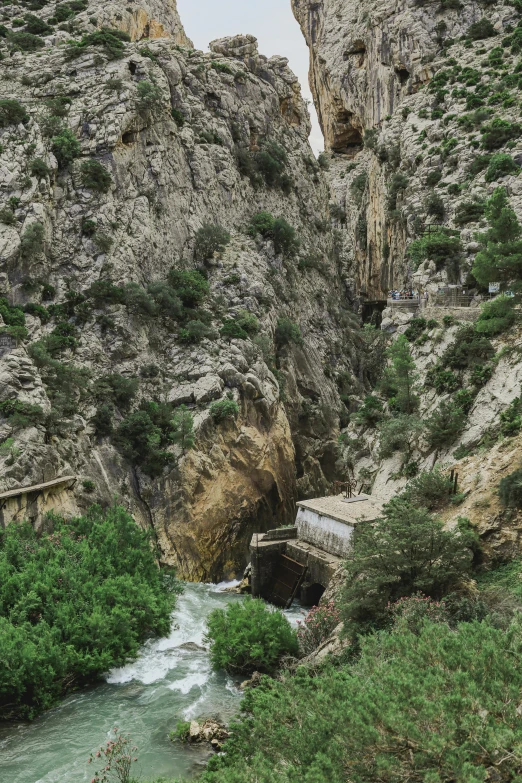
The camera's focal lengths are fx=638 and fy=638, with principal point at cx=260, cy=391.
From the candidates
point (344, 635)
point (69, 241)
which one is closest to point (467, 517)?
point (344, 635)

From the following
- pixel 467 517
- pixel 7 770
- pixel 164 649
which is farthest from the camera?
pixel 164 649

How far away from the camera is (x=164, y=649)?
23.5 meters

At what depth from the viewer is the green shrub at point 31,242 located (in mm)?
37594

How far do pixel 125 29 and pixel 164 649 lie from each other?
179ft

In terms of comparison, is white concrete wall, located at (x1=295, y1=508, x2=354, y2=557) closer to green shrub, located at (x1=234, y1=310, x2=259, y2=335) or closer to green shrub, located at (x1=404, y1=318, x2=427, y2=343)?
green shrub, located at (x1=404, y1=318, x2=427, y2=343)

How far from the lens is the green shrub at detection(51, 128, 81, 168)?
42.6 meters

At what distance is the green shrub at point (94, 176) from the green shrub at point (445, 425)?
27.7 meters

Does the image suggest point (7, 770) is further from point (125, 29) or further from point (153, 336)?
point (125, 29)

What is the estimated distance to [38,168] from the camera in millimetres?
40594

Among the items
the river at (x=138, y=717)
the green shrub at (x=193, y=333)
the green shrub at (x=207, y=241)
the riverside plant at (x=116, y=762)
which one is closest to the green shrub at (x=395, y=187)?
the green shrub at (x=207, y=241)

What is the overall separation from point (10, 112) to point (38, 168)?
207 inches

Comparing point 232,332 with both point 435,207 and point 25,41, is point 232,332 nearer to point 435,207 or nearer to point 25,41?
point 435,207

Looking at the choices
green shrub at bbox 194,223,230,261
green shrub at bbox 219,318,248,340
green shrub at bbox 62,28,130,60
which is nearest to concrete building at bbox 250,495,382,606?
green shrub at bbox 219,318,248,340

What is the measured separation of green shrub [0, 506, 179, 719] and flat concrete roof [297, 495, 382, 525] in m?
7.28
